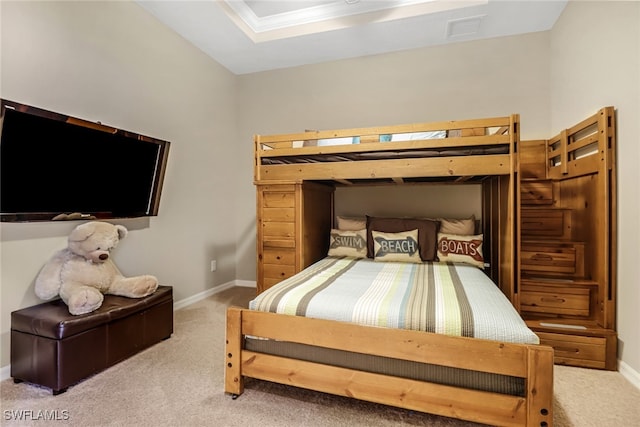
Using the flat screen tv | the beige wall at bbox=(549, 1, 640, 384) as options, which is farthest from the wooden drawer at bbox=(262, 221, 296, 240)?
the beige wall at bbox=(549, 1, 640, 384)

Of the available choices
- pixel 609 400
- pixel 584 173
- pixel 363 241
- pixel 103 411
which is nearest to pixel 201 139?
pixel 363 241

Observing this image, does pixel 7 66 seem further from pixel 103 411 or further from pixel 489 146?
pixel 489 146

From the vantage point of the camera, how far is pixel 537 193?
9.52ft

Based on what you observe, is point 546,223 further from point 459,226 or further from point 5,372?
point 5,372

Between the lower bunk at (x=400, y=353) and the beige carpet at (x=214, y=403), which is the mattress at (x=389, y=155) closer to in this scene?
the lower bunk at (x=400, y=353)

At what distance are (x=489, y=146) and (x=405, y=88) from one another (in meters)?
1.50

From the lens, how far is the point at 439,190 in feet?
11.1

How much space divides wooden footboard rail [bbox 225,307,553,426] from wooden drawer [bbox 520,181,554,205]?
2.03 meters

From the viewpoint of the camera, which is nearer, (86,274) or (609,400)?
(609,400)

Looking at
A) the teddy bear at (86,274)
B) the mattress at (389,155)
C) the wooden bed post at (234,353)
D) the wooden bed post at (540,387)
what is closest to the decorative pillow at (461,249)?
the mattress at (389,155)

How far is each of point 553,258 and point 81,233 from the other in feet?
11.3

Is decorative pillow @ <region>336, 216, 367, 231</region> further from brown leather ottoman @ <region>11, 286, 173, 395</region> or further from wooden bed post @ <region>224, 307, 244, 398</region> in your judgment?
brown leather ottoman @ <region>11, 286, 173, 395</region>

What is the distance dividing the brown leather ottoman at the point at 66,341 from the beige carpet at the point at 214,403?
77 mm

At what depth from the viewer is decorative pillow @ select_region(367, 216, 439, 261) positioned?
2988mm
